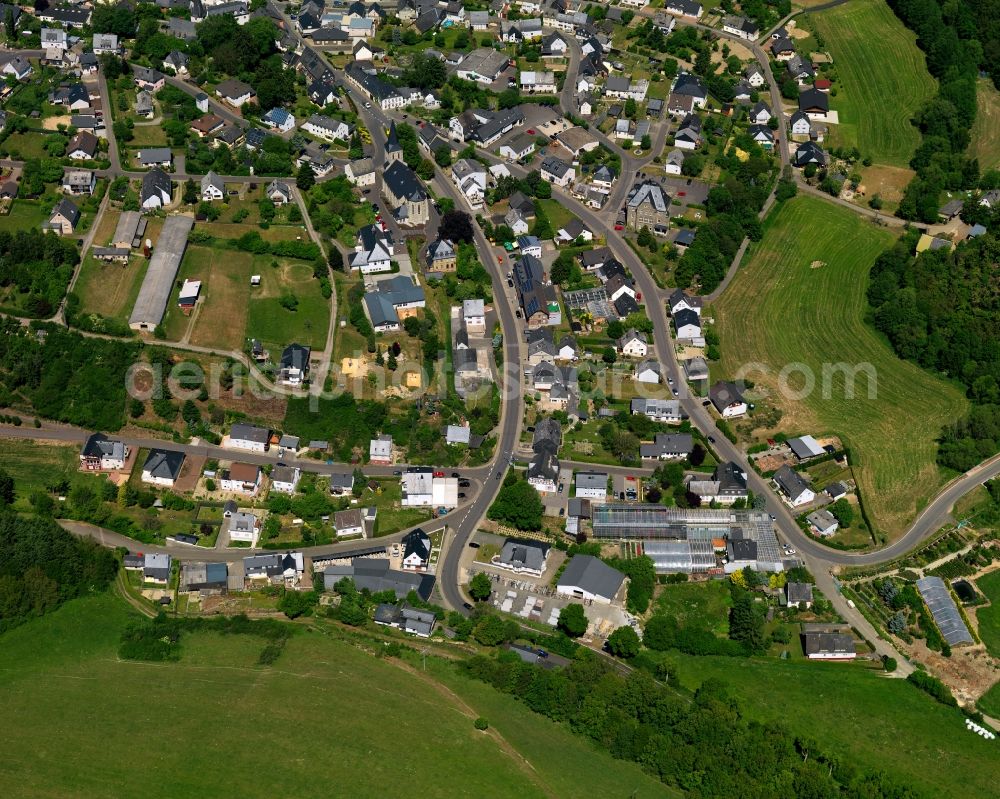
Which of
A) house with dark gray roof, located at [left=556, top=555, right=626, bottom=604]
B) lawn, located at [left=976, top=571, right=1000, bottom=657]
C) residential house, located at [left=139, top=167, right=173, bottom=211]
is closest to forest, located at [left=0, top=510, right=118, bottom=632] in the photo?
house with dark gray roof, located at [left=556, top=555, right=626, bottom=604]

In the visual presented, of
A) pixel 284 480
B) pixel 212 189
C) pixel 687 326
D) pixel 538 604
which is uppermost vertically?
pixel 212 189

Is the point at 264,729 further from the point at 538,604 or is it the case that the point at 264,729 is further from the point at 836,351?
A: the point at 836,351

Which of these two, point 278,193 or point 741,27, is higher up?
point 741,27

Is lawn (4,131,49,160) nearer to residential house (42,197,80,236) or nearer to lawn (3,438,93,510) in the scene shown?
residential house (42,197,80,236)

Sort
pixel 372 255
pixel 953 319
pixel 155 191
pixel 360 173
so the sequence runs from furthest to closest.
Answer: pixel 360 173 → pixel 155 191 → pixel 372 255 → pixel 953 319

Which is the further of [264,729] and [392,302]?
[392,302]

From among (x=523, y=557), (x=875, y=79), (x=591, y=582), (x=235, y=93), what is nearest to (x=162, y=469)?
(x=523, y=557)
